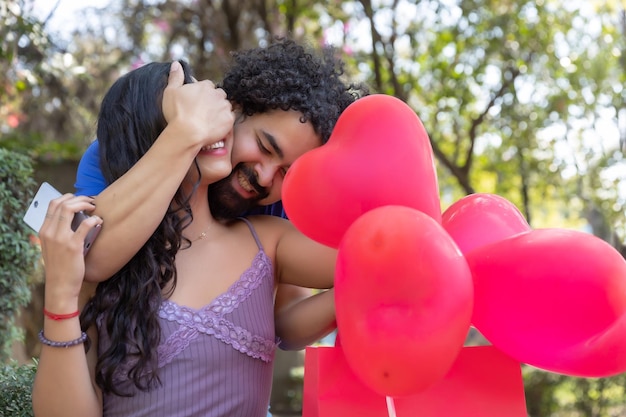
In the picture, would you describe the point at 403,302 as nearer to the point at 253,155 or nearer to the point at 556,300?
the point at 556,300

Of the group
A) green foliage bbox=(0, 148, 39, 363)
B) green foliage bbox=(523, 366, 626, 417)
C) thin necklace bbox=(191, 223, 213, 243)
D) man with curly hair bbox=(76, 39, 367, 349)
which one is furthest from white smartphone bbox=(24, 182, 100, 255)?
green foliage bbox=(523, 366, 626, 417)

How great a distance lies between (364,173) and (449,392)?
16.7 inches

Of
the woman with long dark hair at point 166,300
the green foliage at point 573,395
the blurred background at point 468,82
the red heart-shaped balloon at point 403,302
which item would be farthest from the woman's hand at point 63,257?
the green foliage at point 573,395

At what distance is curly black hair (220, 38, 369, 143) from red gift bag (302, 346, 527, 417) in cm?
58

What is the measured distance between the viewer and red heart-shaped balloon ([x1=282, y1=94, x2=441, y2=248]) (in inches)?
51.3

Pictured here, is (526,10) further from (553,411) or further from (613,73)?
(553,411)

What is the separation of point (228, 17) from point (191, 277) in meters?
4.38

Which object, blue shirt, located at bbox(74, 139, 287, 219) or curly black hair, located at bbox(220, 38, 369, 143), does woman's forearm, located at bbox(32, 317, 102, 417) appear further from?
curly black hair, located at bbox(220, 38, 369, 143)

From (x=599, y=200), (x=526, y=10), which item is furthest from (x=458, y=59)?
(x=599, y=200)

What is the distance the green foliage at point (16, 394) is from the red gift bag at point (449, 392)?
836mm

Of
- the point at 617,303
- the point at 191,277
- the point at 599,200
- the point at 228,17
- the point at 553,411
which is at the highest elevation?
the point at 617,303

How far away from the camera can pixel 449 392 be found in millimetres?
1362

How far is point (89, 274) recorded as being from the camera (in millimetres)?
1529

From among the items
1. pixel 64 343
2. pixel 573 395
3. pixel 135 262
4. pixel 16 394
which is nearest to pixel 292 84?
pixel 135 262
